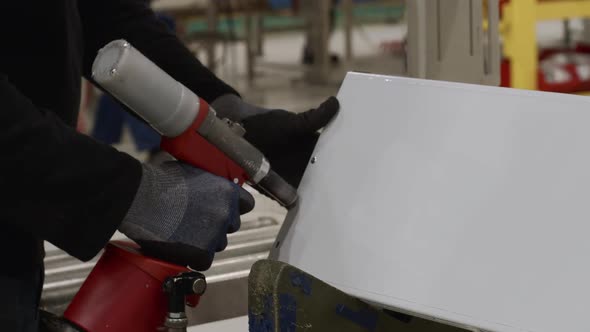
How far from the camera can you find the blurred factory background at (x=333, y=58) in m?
1.50

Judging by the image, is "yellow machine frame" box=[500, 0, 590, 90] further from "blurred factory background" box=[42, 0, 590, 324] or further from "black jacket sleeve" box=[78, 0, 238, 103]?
"black jacket sleeve" box=[78, 0, 238, 103]

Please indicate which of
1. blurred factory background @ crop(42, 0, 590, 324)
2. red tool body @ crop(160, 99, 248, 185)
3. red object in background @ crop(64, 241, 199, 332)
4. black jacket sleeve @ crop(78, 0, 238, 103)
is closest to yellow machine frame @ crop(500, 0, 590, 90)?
blurred factory background @ crop(42, 0, 590, 324)

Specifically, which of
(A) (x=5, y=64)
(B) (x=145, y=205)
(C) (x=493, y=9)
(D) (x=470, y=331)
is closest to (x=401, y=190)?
(D) (x=470, y=331)

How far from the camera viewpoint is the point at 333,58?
6785mm

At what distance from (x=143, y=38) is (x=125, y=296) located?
17.4 inches

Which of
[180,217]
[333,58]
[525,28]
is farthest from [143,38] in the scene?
[333,58]

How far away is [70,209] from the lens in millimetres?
915

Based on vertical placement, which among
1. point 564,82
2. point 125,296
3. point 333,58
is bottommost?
point 333,58

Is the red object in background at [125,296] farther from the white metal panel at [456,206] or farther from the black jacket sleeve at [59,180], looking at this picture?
the white metal panel at [456,206]

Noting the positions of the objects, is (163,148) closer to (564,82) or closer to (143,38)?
(143,38)

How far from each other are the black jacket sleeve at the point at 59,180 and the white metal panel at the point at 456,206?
A: 0.92ft

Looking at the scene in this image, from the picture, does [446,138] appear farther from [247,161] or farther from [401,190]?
[247,161]

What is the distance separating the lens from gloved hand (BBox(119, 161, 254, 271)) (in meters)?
0.95

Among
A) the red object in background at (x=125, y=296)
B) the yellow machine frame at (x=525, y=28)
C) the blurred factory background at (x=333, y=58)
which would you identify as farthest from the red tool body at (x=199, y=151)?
the yellow machine frame at (x=525, y=28)
